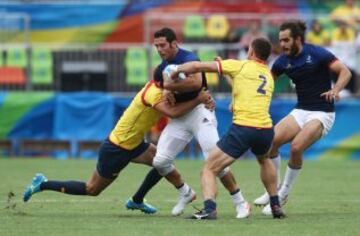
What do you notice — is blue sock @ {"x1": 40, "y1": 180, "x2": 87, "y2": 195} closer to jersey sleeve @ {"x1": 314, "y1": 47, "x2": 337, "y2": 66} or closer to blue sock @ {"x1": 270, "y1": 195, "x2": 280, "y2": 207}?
blue sock @ {"x1": 270, "y1": 195, "x2": 280, "y2": 207}

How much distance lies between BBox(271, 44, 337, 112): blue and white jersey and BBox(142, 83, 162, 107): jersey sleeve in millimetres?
1787

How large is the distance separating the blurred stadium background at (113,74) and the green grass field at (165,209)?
110 inches

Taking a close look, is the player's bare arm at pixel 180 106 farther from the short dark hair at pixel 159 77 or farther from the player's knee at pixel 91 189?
the player's knee at pixel 91 189

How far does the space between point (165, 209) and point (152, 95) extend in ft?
5.75

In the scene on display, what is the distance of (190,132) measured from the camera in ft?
43.1

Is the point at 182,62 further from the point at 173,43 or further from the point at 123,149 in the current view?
the point at 123,149

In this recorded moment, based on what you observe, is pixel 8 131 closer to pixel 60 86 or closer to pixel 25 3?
pixel 60 86

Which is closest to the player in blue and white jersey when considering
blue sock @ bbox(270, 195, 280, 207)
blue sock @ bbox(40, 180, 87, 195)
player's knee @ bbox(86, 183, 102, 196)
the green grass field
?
the green grass field

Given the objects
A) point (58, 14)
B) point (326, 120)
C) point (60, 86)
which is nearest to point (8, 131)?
point (60, 86)

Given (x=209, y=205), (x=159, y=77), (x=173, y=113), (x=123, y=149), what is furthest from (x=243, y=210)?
(x=159, y=77)

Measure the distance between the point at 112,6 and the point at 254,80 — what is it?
1590 centimetres

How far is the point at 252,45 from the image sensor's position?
1237cm

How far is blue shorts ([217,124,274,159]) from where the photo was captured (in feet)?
40.1

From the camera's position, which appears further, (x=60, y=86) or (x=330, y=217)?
(x=60, y=86)
